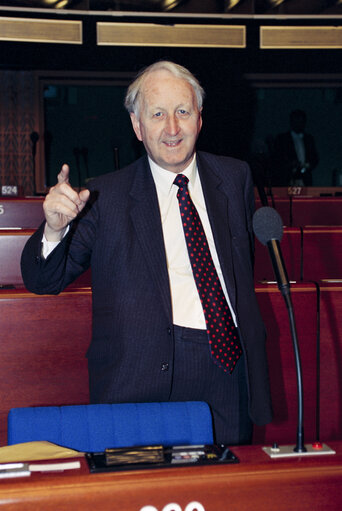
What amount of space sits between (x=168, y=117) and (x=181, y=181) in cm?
16

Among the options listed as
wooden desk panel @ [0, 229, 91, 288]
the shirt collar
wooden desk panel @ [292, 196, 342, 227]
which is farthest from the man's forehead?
wooden desk panel @ [292, 196, 342, 227]

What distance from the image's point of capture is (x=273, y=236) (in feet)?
3.81

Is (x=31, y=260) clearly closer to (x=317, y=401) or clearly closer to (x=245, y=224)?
(x=245, y=224)

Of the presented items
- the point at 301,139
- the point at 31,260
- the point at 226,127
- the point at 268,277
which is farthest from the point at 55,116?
the point at 31,260

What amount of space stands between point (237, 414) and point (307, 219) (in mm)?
3258

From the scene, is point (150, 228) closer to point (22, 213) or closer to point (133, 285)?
point (133, 285)

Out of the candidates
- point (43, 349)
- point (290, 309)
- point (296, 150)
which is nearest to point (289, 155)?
point (296, 150)

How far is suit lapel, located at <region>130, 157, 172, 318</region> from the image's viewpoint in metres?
1.54

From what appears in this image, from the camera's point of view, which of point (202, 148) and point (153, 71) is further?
point (202, 148)

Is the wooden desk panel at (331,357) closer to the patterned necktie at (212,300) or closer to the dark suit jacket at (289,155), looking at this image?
the patterned necktie at (212,300)

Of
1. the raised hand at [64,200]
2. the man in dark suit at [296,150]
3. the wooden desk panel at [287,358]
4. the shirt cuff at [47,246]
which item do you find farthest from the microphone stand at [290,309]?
the man in dark suit at [296,150]

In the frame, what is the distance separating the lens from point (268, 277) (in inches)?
129

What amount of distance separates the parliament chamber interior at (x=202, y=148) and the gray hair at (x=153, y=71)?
737 millimetres

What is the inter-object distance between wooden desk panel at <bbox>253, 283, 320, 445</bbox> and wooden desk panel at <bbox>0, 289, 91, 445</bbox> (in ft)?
2.03
